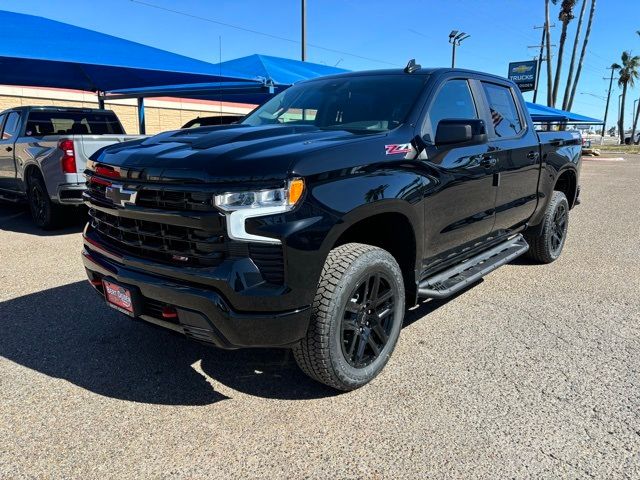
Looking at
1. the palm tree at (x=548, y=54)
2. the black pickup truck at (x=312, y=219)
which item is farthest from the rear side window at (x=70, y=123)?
the palm tree at (x=548, y=54)

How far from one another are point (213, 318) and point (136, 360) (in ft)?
3.96

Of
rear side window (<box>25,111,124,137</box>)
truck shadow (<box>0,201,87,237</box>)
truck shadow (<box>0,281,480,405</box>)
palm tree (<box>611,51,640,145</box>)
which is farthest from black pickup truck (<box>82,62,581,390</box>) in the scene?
palm tree (<box>611,51,640,145</box>)

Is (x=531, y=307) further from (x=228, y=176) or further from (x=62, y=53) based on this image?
(x=62, y=53)

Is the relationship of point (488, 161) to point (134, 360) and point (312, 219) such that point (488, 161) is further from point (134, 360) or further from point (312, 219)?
point (134, 360)

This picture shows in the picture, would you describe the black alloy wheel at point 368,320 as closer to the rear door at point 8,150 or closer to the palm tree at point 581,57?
the rear door at point 8,150

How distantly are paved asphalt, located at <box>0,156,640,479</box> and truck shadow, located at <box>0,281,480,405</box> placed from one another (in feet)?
0.04

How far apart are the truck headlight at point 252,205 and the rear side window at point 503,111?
2582mm

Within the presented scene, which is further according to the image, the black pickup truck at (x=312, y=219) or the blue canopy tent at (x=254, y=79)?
→ the blue canopy tent at (x=254, y=79)

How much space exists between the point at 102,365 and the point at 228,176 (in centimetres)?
171

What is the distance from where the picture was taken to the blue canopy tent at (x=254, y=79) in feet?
36.3

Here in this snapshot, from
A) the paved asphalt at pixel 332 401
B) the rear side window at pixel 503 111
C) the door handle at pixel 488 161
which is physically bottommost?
the paved asphalt at pixel 332 401

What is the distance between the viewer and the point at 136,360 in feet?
10.9

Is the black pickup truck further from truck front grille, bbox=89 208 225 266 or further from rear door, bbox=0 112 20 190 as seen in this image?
rear door, bbox=0 112 20 190

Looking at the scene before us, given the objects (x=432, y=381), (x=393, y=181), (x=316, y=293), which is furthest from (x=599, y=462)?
(x=393, y=181)
